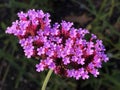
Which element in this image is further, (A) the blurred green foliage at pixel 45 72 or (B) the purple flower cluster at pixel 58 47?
(A) the blurred green foliage at pixel 45 72

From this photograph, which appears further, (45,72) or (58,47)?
(45,72)

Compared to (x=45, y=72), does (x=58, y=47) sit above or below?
below

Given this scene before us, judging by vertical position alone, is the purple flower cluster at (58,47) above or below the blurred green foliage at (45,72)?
below

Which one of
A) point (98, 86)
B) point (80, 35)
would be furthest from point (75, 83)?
point (80, 35)
